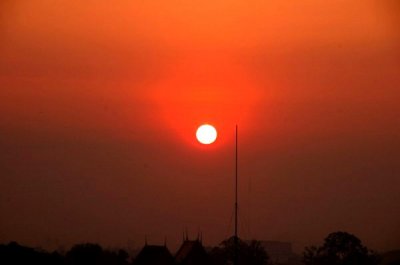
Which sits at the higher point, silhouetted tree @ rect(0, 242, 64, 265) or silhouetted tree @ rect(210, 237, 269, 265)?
silhouetted tree @ rect(0, 242, 64, 265)

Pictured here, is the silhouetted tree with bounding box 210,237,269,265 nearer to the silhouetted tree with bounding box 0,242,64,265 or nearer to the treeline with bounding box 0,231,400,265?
the treeline with bounding box 0,231,400,265

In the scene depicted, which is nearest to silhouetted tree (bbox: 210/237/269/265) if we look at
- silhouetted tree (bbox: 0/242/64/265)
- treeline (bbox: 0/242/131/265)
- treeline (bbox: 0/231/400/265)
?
treeline (bbox: 0/231/400/265)

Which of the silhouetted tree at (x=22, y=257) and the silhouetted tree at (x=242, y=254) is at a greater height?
the silhouetted tree at (x=22, y=257)

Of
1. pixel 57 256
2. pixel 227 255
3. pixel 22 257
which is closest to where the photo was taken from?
pixel 22 257

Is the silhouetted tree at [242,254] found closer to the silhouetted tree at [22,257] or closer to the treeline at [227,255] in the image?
the treeline at [227,255]

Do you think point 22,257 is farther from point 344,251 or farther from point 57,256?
point 344,251

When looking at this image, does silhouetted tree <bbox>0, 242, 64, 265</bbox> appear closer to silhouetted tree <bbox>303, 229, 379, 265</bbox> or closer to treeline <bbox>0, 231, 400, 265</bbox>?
treeline <bbox>0, 231, 400, 265</bbox>

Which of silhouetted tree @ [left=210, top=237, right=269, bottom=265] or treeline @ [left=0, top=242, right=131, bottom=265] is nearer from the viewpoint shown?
treeline @ [left=0, top=242, right=131, bottom=265]

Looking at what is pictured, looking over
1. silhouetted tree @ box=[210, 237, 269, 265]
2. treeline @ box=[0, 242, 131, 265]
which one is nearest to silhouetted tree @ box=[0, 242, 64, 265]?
treeline @ box=[0, 242, 131, 265]

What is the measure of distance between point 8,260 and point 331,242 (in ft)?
92.2

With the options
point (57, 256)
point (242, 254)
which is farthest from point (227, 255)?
point (57, 256)

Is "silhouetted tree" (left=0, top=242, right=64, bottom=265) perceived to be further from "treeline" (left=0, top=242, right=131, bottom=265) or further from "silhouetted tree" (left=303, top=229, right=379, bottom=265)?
"silhouetted tree" (left=303, top=229, right=379, bottom=265)

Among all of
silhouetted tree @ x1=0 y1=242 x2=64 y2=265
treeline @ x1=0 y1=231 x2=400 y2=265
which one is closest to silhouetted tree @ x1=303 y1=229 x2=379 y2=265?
treeline @ x1=0 y1=231 x2=400 y2=265

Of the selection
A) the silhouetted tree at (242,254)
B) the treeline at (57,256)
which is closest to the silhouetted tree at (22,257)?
the treeline at (57,256)
